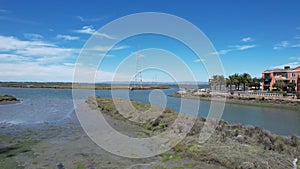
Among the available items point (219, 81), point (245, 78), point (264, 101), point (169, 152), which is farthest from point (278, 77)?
point (169, 152)

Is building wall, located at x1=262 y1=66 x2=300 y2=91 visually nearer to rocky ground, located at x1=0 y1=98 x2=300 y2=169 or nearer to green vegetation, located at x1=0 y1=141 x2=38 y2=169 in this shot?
rocky ground, located at x1=0 y1=98 x2=300 y2=169

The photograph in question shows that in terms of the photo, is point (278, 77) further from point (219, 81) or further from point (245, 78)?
point (219, 81)

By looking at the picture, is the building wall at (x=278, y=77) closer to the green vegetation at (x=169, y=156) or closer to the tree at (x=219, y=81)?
the tree at (x=219, y=81)

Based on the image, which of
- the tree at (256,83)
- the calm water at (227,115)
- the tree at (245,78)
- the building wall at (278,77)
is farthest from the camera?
the tree at (256,83)

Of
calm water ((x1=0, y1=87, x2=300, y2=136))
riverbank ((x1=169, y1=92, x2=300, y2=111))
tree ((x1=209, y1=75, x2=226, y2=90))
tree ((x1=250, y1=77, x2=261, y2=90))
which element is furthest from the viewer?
tree ((x1=209, y1=75, x2=226, y2=90))

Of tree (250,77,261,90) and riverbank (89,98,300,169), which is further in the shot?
tree (250,77,261,90)

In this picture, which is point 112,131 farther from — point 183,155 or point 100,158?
point 183,155

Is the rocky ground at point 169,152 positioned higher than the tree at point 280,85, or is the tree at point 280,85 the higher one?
the tree at point 280,85

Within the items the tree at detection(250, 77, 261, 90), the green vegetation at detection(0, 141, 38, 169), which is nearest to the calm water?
the green vegetation at detection(0, 141, 38, 169)

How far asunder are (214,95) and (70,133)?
139 feet

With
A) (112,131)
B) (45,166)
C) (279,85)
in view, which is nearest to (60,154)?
(45,166)

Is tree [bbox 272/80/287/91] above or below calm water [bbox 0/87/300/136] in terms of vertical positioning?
above

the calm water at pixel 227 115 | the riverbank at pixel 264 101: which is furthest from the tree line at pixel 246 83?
the calm water at pixel 227 115

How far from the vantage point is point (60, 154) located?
9422mm
